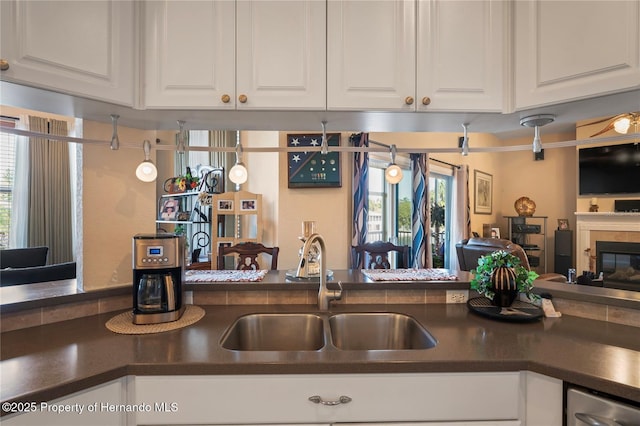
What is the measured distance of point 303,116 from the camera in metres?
1.32

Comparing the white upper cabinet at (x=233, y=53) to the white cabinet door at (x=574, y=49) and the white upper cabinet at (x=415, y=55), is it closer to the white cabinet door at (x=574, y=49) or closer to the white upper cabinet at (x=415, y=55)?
the white upper cabinet at (x=415, y=55)

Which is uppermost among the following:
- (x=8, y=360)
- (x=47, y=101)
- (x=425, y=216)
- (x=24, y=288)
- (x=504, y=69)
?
(x=504, y=69)

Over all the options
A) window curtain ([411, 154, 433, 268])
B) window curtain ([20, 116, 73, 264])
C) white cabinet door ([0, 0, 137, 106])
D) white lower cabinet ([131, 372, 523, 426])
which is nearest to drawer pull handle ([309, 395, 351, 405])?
white lower cabinet ([131, 372, 523, 426])

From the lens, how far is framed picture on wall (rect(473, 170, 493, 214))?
542 cm

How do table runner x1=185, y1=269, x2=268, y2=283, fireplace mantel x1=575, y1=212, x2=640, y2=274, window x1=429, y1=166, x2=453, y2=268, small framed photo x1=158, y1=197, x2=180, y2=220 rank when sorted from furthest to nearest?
window x1=429, y1=166, x2=453, y2=268 < fireplace mantel x1=575, y1=212, x2=640, y2=274 < small framed photo x1=158, y1=197, x2=180, y2=220 < table runner x1=185, y1=269, x2=268, y2=283

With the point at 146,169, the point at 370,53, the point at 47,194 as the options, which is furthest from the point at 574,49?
the point at 47,194

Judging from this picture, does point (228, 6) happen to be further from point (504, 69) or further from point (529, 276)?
point (529, 276)

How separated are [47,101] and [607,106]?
2.06 metres

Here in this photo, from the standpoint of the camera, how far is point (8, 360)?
97cm

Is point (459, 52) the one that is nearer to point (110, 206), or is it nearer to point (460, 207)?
point (110, 206)

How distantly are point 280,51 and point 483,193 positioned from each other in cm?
547

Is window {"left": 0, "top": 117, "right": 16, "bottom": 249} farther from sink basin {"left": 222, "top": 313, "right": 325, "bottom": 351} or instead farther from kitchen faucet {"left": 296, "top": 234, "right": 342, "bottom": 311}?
kitchen faucet {"left": 296, "top": 234, "right": 342, "bottom": 311}

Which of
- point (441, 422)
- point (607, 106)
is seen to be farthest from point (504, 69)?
point (441, 422)

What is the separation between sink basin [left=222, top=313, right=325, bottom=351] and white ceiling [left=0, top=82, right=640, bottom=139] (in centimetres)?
88
